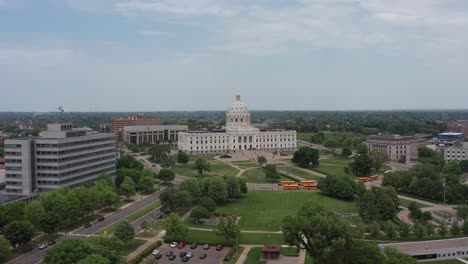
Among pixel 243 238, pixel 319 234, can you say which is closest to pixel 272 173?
pixel 243 238

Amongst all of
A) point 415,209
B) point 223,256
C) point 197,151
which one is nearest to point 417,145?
point 197,151

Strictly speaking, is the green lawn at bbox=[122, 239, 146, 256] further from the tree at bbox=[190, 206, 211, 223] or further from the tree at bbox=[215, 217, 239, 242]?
the tree at bbox=[215, 217, 239, 242]

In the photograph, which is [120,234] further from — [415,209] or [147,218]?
[415,209]

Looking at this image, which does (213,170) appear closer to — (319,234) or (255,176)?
(255,176)

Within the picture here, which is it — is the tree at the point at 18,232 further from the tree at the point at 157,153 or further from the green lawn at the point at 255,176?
the tree at the point at 157,153

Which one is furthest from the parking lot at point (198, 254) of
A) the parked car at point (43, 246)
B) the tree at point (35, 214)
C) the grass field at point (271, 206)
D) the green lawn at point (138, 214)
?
the tree at point (35, 214)

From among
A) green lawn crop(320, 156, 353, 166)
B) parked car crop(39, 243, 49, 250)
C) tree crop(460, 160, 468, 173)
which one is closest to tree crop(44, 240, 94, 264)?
parked car crop(39, 243, 49, 250)

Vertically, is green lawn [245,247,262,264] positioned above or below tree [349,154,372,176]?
below
